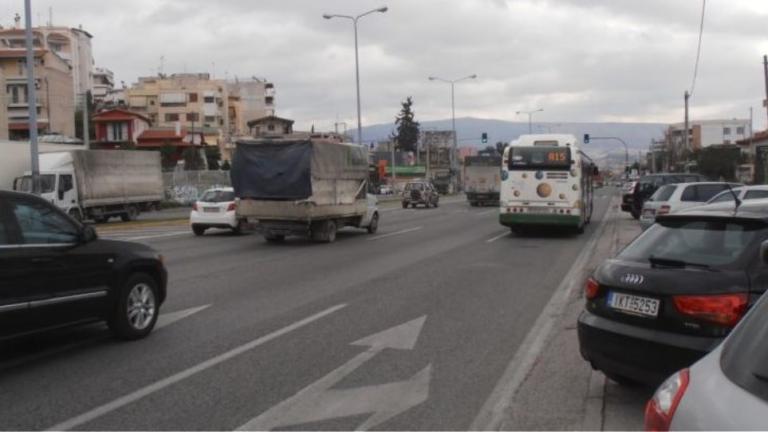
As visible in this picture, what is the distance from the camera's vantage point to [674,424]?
2.63 m

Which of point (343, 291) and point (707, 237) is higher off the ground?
point (707, 237)

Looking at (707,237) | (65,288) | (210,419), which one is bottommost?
(210,419)

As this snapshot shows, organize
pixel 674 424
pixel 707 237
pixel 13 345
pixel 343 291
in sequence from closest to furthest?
pixel 674 424 → pixel 707 237 → pixel 13 345 → pixel 343 291

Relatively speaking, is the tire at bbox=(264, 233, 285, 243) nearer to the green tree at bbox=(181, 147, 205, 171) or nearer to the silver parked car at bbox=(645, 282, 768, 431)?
the silver parked car at bbox=(645, 282, 768, 431)

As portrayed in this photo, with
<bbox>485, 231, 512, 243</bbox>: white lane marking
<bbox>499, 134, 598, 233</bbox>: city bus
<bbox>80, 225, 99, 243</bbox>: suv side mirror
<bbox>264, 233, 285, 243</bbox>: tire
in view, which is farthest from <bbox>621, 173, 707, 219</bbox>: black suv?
<bbox>80, 225, 99, 243</bbox>: suv side mirror

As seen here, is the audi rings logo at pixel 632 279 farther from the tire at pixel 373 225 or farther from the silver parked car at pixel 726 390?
the tire at pixel 373 225

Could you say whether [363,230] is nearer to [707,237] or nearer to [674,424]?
[707,237]

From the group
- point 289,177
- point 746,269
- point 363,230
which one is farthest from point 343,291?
point 363,230

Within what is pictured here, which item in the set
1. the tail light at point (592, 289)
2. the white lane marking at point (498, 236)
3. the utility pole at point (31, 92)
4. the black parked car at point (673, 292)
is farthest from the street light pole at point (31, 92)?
the black parked car at point (673, 292)

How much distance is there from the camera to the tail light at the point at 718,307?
484 cm

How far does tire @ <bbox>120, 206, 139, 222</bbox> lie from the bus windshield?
19.2 metres

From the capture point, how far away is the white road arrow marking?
528 centimetres

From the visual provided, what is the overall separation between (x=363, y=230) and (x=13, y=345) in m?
18.1

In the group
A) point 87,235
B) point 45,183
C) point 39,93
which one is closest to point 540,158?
point 87,235
